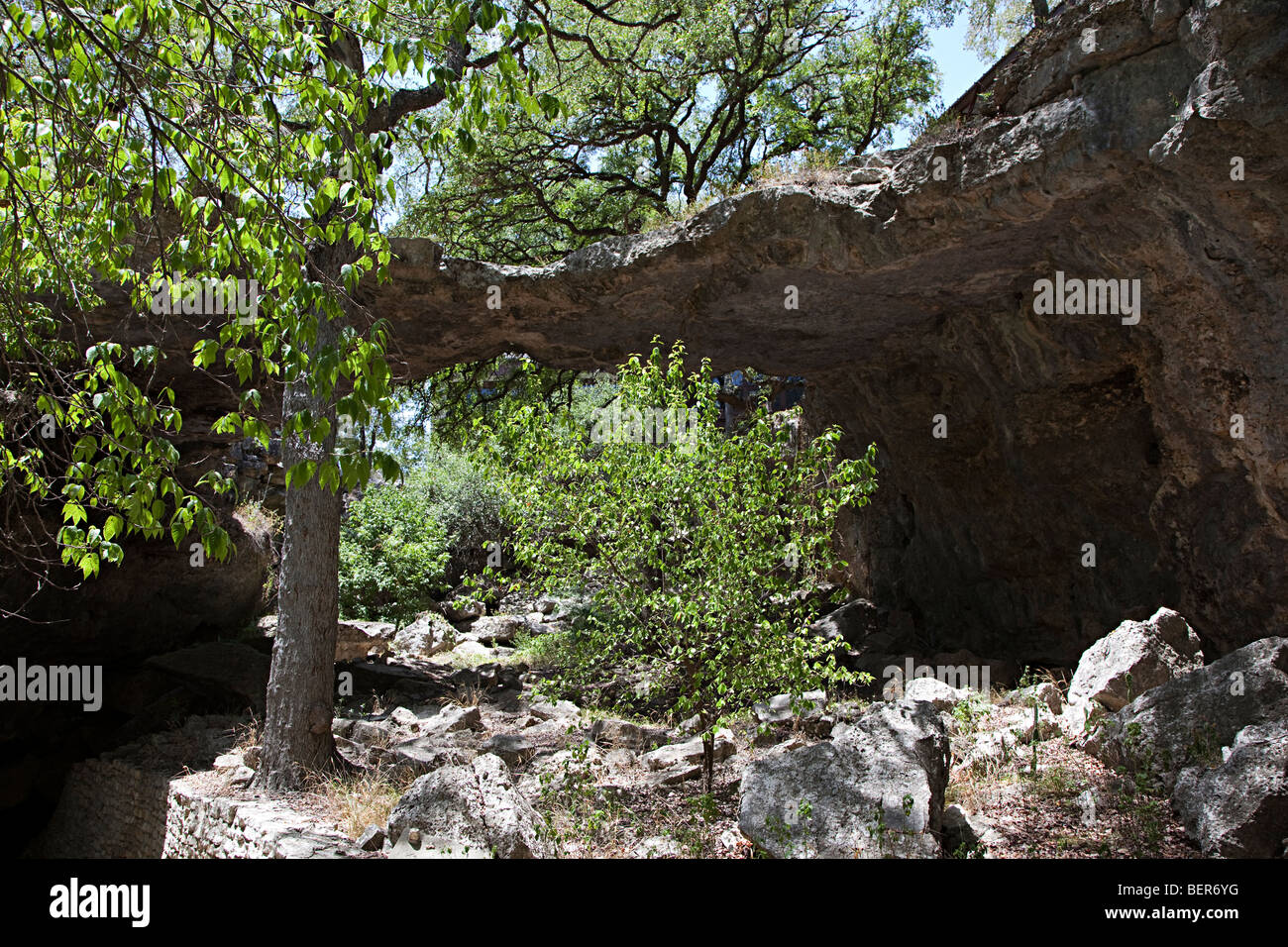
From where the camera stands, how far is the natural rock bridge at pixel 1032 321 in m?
7.21

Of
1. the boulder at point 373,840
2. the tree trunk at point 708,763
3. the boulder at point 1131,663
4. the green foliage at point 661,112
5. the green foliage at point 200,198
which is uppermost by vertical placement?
the green foliage at point 661,112

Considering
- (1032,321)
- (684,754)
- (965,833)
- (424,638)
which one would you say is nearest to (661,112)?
(1032,321)

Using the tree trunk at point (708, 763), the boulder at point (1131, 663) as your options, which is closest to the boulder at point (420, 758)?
the tree trunk at point (708, 763)

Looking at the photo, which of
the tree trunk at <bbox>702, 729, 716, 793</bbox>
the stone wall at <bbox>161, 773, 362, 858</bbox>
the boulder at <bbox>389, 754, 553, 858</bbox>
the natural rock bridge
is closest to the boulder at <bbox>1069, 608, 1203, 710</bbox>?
the natural rock bridge

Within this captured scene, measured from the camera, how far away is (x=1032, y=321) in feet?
32.5

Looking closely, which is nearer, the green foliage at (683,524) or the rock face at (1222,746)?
the rock face at (1222,746)

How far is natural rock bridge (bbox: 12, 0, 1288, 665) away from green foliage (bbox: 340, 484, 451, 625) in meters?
3.56

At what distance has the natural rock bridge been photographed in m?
7.21

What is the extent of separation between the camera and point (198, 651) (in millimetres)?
12969

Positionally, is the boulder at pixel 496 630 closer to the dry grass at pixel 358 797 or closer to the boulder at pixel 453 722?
the boulder at pixel 453 722

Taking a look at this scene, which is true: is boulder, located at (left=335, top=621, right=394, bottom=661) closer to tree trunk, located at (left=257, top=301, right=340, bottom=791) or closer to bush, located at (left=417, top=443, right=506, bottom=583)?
bush, located at (left=417, top=443, right=506, bottom=583)

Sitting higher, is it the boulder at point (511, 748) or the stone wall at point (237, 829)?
the boulder at point (511, 748)

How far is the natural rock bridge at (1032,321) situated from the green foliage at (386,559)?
140 inches

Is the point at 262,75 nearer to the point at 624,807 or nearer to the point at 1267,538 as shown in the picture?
the point at 624,807
